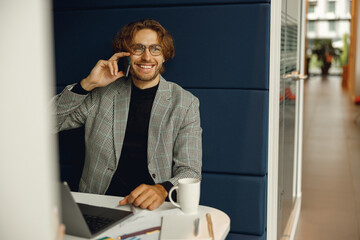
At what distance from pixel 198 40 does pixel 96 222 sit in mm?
1101

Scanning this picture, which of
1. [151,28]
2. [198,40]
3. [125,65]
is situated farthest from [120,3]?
[198,40]

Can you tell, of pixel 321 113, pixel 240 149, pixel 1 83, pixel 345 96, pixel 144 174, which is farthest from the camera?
pixel 345 96

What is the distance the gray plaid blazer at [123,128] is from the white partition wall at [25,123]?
5.09ft

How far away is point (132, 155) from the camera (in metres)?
1.98

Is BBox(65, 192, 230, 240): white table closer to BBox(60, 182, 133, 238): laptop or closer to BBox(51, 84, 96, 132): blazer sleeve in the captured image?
BBox(60, 182, 133, 238): laptop

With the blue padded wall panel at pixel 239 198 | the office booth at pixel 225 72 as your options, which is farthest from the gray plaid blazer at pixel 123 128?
the blue padded wall panel at pixel 239 198

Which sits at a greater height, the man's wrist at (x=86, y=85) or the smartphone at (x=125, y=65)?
the smartphone at (x=125, y=65)

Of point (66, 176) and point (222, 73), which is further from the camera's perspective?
point (66, 176)

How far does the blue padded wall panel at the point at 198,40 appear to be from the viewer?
199 cm

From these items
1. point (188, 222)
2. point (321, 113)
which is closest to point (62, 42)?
point (188, 222)

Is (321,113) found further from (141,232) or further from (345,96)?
(141,232)

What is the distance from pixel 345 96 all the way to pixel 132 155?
9.98m

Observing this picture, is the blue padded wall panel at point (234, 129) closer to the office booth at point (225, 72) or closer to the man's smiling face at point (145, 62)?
the office booth at point (225, 72)

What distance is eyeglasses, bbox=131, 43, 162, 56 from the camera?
2.01 metres
